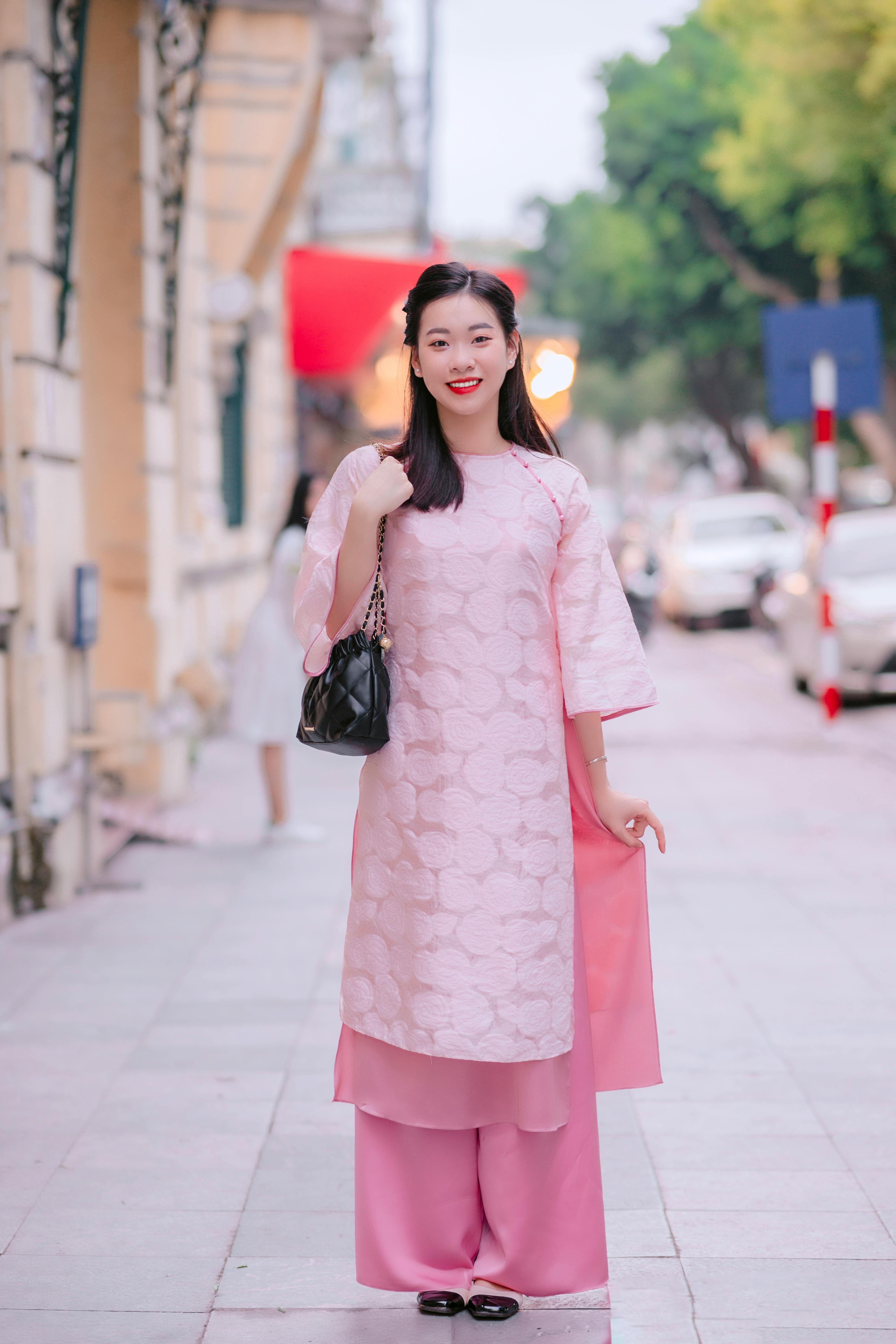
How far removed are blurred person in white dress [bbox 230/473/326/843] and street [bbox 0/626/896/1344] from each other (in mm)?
520

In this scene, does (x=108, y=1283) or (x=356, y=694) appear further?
(x=108, y=1283)

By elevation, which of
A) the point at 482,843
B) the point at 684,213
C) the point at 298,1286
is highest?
the point at 684,213

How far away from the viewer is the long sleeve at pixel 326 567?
9.61 feet

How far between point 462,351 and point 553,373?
6475 mm

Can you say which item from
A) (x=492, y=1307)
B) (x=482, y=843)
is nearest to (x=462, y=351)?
(x=482, y=843)

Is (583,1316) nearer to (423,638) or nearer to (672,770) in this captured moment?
(423,638)

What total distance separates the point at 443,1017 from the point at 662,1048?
1.93 metres

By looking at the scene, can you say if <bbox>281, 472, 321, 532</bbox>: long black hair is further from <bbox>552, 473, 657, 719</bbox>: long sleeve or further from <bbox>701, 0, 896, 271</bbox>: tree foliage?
<bbox>701, 0, 896, 271</bbox>: tree foliage

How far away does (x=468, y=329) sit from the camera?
9.53 feet

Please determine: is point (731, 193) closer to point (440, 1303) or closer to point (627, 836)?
point (627, 836)

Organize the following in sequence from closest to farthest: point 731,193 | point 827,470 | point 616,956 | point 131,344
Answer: point 616,956
point 131,344
point 827,470
point 731,193

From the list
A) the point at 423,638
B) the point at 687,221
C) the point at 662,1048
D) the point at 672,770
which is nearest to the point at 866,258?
the point at 687,221

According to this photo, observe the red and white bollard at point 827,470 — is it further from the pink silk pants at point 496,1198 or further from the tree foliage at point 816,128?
the pink silk pants at point 496,1198

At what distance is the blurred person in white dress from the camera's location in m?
7.38
